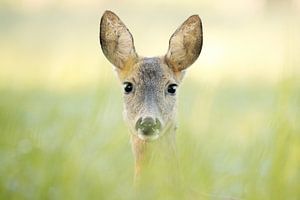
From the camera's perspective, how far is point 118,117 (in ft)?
22.6

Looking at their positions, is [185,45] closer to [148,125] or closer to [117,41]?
[117,41]

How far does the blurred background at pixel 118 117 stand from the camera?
5.26 m

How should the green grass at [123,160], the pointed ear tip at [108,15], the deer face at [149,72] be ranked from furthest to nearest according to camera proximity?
the pointed ear tip at [108,15] < the deer face at [149,72] < the green grass at [123,160]

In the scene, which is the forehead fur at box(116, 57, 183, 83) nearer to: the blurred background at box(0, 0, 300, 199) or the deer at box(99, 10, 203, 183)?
the deer at box(99, 10, 203, 183)

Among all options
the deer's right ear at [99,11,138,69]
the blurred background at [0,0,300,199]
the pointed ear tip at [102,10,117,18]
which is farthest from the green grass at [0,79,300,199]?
the pointed ear tip at [102,10,117,18]

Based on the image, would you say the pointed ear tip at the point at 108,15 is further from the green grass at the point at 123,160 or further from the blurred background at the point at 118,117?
the green grass at the point at 123,160

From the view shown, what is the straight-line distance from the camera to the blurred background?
526 centimetres

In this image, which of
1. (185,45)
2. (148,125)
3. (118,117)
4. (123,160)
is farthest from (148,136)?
(118,117)

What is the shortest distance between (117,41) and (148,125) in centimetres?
66

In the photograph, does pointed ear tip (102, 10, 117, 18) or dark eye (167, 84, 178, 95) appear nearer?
dark eye (167, 84, 178, 95)

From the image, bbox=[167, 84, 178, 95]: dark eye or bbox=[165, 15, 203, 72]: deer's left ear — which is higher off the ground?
bbox=[165, 15, 203, 72]: deer's left ear

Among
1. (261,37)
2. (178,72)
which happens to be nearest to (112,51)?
(178,72)

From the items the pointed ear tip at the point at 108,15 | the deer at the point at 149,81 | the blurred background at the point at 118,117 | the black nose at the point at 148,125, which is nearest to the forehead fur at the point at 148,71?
the deer at the point at 149,81

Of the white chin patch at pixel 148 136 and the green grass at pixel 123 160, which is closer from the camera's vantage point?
the green grass at pixel 123 160
